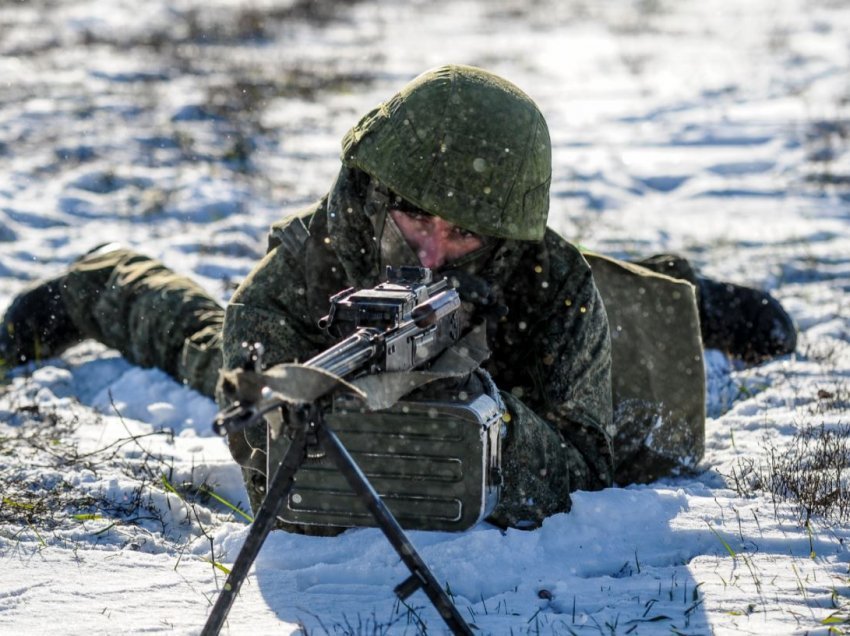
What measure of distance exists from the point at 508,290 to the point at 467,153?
60cm

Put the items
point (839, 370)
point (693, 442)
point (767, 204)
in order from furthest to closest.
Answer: point (767, 204), point (839, 370), point (693, 442)

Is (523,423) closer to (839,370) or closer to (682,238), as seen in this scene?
(839,370)

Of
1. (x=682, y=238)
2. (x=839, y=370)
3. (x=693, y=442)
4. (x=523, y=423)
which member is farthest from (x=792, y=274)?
(x=523, y=423)

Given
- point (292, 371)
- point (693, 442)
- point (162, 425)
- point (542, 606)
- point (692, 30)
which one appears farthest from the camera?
point (692, 30)

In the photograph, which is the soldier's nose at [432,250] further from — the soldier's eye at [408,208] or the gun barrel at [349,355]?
the gun barrel at [349,355]

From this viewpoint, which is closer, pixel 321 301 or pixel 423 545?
pixel 423 545

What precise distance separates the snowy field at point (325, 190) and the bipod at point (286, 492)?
46cm

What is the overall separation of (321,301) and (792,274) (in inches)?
211

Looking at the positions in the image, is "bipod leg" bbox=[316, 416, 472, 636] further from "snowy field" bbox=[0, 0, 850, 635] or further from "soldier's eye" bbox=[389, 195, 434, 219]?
"soldier's eye" bbox=[389, 195, 434, 219]

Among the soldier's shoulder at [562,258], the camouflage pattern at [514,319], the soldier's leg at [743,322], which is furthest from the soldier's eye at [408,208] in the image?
the soldier's leg at [743,322]

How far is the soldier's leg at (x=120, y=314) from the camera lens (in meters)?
5.55

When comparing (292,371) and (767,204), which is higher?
(292,371)

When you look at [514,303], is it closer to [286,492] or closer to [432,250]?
[432,250]

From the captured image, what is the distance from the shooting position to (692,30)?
23719 millimetres
